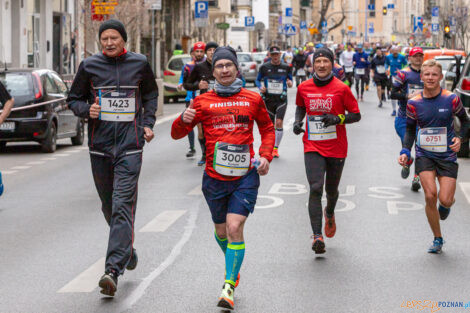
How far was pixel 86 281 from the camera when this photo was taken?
771cm

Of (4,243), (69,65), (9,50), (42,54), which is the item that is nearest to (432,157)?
(4,243)

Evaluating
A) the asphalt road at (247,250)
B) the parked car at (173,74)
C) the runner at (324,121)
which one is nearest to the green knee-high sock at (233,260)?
the asphalt road at (247,250)

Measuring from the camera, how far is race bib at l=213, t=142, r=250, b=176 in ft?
23.2

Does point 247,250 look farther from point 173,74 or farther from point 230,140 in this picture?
point 173,74

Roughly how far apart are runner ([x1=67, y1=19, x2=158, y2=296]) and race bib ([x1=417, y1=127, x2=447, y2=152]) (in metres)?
2.68

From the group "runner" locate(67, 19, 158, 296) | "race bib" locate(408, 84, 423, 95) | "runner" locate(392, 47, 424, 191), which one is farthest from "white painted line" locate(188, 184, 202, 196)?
"runner" locate(67, 19, 158, 296)

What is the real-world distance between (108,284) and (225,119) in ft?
4.40

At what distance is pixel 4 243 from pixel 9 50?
2719cm

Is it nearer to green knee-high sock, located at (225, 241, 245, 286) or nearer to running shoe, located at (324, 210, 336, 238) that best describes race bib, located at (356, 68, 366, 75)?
running shoe, located at (324, 210, 336, 238)

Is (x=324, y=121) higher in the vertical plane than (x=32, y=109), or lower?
higher

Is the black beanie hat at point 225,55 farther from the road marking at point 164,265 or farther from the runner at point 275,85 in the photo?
the runner at point 275,85

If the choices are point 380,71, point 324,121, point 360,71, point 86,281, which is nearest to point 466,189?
point 324,121

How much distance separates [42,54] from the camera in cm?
3962

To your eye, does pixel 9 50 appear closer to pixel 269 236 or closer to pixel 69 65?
pixel 69 65
